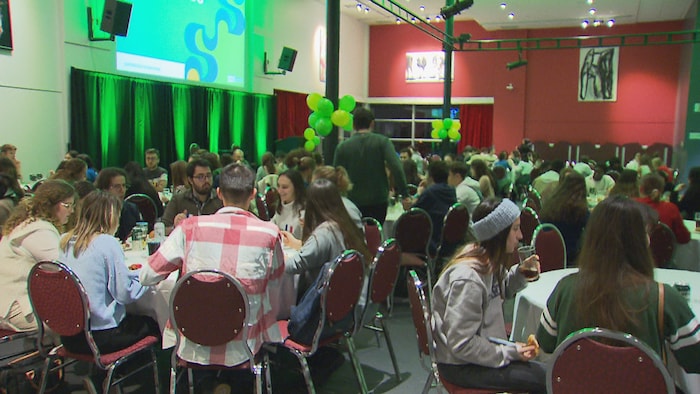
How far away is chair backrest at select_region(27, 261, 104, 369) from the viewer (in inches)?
105

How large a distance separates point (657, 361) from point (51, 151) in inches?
351

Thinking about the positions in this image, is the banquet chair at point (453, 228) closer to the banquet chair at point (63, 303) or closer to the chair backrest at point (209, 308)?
the chair backrest at point (209, 308)

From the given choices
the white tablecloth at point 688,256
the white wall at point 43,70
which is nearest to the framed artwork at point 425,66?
the white wall at point 43,70

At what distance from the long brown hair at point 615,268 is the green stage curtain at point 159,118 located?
8.75 m

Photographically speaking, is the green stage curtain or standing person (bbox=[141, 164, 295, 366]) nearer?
standing person (bbox=[141, 164, 295, 366])

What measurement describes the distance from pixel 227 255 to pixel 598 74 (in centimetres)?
1673

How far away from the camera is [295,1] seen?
1484 cm

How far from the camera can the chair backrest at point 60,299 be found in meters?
2.66

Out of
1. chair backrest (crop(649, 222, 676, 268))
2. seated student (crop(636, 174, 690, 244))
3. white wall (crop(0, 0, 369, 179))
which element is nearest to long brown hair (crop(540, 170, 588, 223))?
chair backrest (crop(649, 222, 676, 268))

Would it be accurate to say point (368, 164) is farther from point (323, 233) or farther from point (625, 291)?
point (625, 291)

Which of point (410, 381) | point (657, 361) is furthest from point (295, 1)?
point (657, 361)

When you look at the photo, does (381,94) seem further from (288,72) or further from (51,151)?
(51,151)

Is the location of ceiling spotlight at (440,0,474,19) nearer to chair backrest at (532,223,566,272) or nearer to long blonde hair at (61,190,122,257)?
chair backrest at (532,223,566,272)

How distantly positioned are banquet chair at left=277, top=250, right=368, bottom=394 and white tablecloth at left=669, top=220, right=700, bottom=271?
10.5 feet
